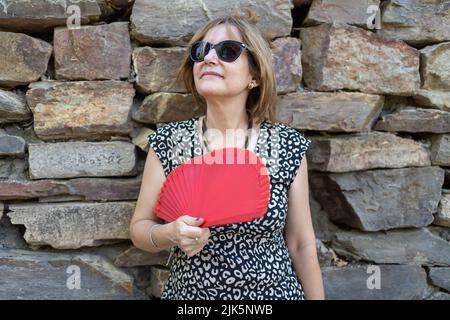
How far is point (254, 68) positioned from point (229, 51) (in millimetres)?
124

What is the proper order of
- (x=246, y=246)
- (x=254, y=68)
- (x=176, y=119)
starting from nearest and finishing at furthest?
(x=246, y=246) < (x=254, y=68) < (x=176, y=119)

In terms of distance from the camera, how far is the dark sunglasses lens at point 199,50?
187cm

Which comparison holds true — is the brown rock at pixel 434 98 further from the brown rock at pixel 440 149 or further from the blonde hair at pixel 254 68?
the blonde hair at pixel 254 68

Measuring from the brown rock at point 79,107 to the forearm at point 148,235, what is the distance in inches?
17.0

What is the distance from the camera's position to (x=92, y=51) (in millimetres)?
2064

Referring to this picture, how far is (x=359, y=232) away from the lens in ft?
7.45

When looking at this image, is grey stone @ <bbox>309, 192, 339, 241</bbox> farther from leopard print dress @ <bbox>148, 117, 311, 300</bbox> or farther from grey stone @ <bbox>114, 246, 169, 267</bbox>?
grey stone @ <bbox>114, 246, 169, 267</bbox>

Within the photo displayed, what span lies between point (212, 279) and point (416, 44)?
1.29 m

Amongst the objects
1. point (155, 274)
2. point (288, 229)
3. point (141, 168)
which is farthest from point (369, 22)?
point (155, 274)

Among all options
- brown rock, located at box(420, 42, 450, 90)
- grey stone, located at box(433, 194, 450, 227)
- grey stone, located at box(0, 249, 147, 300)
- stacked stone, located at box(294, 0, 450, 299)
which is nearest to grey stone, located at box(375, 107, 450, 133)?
stacked stone, located at box(294, 0, 450, 299)

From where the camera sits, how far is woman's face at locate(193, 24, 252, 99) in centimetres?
186

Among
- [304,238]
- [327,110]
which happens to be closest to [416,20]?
[327,110]

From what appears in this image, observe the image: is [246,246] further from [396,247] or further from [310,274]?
[396,247]

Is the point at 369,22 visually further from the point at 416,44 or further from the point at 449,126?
the point at 449,126
